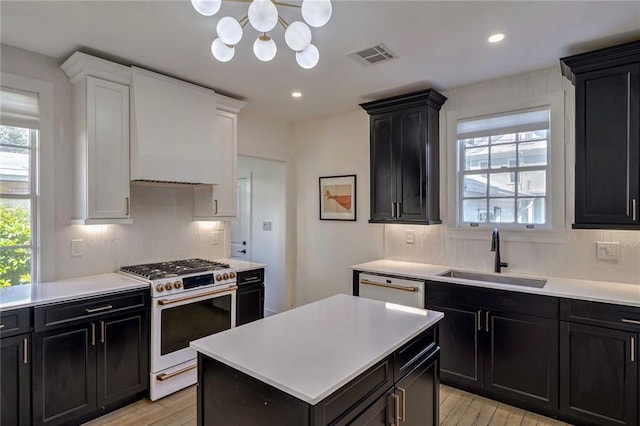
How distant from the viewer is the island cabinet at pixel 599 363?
2266 mm

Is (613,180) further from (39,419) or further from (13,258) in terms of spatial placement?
(13,258)

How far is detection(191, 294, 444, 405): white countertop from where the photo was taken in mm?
1262

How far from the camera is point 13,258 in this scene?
2.66 metres

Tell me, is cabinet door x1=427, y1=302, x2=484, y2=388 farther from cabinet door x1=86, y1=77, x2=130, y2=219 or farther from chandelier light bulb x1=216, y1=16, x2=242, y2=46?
cabinet door x1=86, y1=77, x2=130, y2=219

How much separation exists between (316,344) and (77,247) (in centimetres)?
248

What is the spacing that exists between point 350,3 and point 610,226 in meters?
2.42

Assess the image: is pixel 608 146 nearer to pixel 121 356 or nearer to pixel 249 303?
pixel 249 303

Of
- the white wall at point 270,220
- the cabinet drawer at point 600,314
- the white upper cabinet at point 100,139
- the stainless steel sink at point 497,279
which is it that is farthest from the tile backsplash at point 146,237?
the cabinet drawer at point 600,314

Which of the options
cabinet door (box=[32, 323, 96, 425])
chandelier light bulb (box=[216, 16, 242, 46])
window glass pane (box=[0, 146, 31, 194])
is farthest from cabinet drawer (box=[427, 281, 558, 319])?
window glass pane (box=[0, 146, 31, 194])

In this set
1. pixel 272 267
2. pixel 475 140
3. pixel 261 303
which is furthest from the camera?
pixel 272 267

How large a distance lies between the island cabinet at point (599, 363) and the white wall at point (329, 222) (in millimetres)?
2024

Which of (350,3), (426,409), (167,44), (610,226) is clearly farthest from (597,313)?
(167,44)

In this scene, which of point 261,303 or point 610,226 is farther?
point 261,303

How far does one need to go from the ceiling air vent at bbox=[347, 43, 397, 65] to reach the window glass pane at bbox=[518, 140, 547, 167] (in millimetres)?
1529
